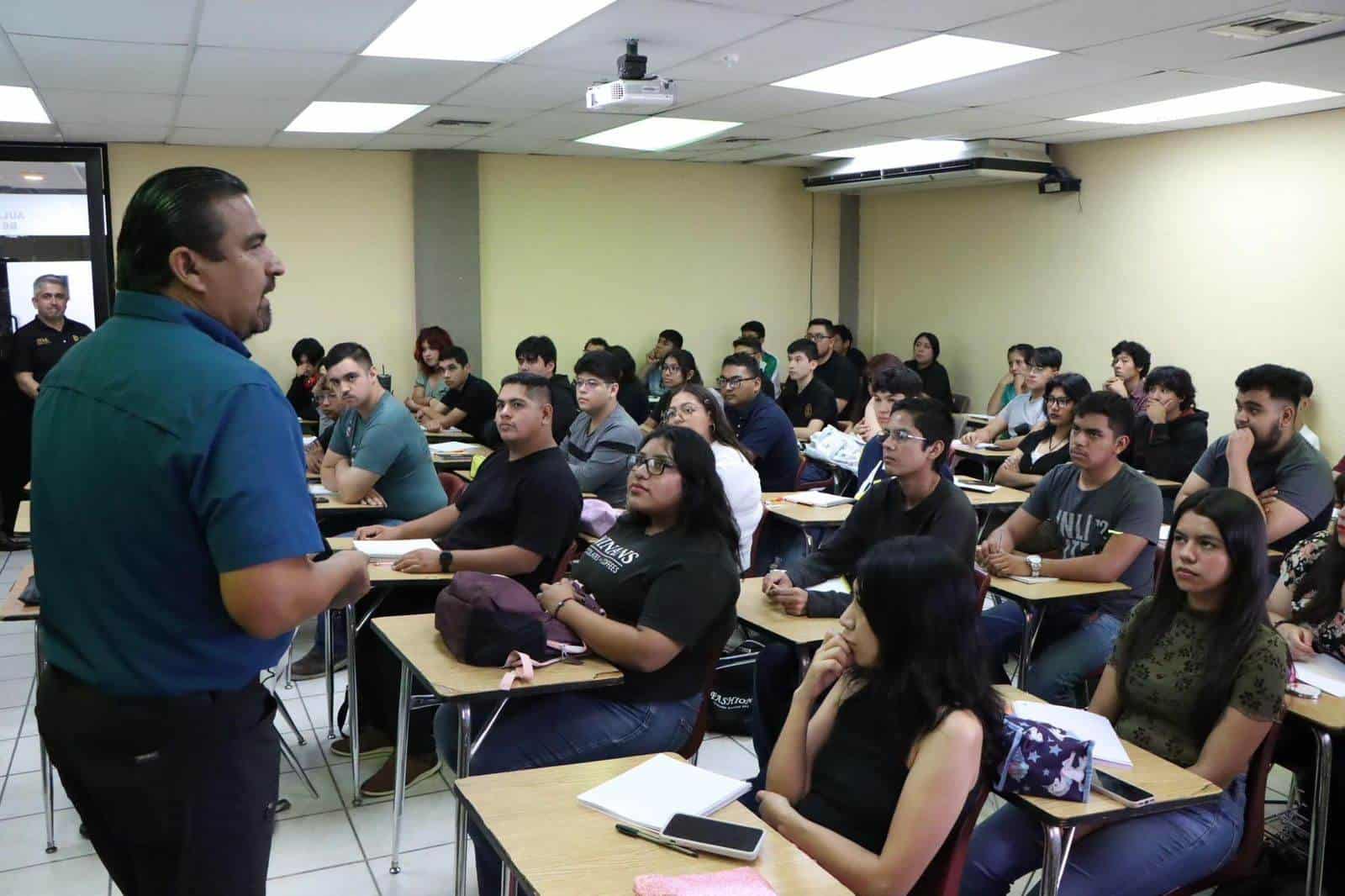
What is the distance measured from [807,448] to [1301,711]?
4129 millimetres

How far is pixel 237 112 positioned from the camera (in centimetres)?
660

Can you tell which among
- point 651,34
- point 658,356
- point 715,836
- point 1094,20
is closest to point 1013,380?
point 658,356

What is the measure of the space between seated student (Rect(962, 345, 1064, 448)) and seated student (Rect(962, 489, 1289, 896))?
4.77 m

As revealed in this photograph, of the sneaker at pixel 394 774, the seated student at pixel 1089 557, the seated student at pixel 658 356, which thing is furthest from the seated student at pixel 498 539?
the seated student at pixel 658 356

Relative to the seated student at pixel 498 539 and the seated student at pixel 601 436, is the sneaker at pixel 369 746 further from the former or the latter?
the seated student at pixel 601 436

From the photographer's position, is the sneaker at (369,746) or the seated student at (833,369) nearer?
the sneaker at (369,746)

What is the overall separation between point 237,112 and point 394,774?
15.4ft

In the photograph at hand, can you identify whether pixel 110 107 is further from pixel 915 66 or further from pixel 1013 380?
pixel 1013 380

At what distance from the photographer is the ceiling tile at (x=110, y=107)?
5.99 metres

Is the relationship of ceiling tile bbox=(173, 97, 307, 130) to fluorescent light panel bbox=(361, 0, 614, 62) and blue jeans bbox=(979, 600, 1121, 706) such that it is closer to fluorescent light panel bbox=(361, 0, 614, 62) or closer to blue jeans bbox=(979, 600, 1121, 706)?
fluorescent light panel bbox=(361, 0, 614, 62)

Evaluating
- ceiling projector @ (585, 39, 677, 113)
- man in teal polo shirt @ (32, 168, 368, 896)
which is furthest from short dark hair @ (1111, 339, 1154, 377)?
man in teal polo shirt @ (32, 168, 368, 896)

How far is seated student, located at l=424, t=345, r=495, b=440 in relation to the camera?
7.73 m

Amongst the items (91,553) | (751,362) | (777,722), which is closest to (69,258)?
(751,362)

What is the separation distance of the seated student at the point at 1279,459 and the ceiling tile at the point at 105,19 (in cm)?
451
